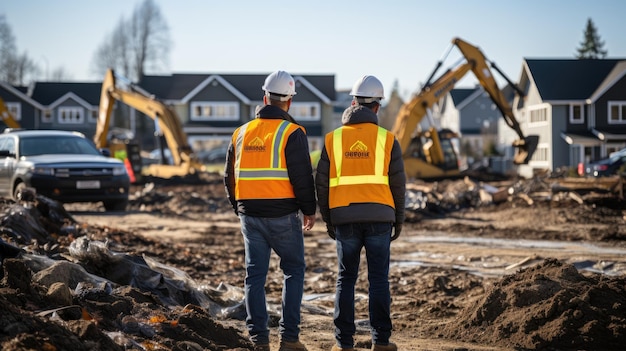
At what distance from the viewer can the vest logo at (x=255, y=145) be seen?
6.85 metres

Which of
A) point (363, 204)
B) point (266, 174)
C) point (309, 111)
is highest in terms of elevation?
point (309, 111)

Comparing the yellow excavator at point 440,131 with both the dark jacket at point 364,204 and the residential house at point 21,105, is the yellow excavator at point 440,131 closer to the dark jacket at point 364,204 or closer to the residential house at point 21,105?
the dark jacket at point 364,204

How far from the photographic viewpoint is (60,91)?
81625 mm

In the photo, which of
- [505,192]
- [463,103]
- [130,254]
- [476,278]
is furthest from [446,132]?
[463,103]

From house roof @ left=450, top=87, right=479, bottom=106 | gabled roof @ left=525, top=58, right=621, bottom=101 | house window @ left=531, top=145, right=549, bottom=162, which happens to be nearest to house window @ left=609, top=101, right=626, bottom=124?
gabled roof @ left=525, top=58, right=621, bottom=101

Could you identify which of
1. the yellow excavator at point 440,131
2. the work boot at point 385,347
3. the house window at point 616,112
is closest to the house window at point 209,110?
the house window at point 616,112

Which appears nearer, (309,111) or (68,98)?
(309,111)

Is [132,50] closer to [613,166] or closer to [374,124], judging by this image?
[613,166]

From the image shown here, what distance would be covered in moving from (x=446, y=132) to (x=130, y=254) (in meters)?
30.0

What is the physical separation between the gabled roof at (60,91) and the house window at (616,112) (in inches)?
1864

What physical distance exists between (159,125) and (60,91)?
50.1 m

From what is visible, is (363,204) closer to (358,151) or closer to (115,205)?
(358,151)

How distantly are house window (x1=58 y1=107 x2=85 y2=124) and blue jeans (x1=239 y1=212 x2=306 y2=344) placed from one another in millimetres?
76506

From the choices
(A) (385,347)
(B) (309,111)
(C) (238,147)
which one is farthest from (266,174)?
(B) (309,111)
